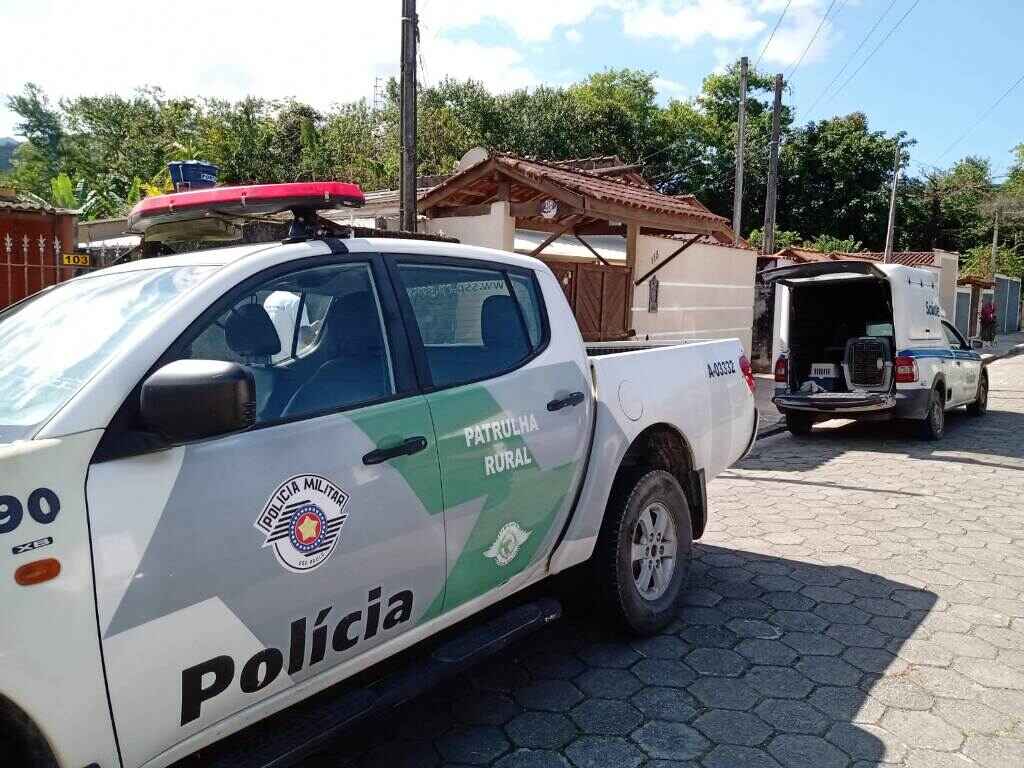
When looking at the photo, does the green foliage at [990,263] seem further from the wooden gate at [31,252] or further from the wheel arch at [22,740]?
the wheel arch at [22,740]

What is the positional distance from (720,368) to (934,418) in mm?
6431

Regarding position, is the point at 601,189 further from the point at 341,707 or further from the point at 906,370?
the point at 341,707

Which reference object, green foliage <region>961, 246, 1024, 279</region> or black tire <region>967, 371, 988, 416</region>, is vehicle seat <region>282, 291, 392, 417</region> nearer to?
black tire <region>967, 371, 988, 416</region>

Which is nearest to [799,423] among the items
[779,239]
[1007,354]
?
[1007,354]

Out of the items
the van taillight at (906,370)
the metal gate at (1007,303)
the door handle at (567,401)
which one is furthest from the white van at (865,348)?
the metal gate at (1007,303)

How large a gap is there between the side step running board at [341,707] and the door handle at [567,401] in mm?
864

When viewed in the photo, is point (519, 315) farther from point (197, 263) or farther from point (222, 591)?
point (222, 591)

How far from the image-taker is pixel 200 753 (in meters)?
2.16

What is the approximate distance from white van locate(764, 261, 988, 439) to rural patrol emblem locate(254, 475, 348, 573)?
8.22 metres

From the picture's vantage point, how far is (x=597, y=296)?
11844 millimetres

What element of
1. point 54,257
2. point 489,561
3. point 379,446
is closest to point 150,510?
point 379,446

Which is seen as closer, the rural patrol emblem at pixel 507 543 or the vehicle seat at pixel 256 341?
the vehicle seat at pixel 256 341

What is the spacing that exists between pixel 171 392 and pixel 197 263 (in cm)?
79

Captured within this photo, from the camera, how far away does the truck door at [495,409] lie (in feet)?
9.21
